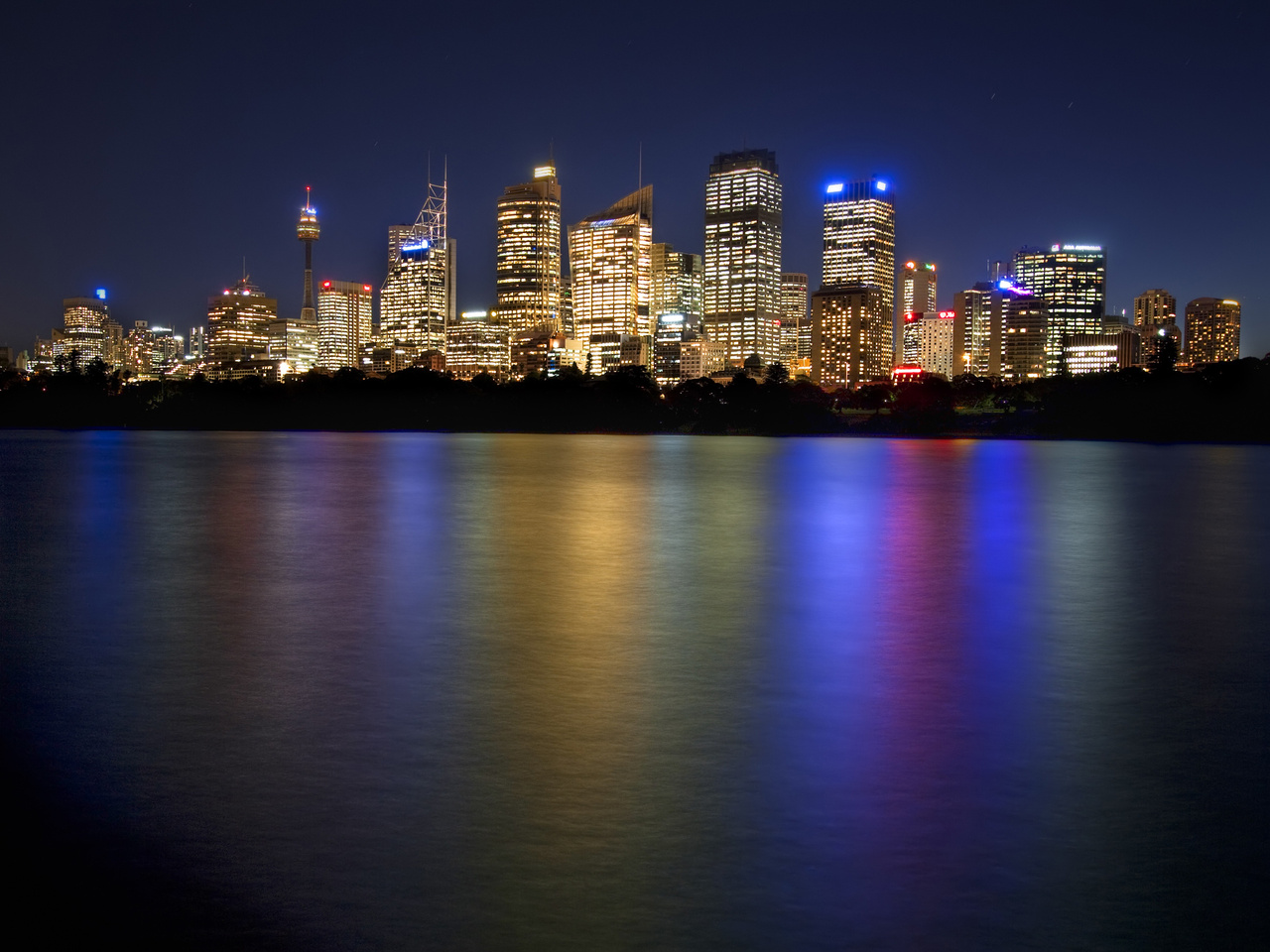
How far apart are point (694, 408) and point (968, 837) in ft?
505

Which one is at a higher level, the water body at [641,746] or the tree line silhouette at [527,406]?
the tree line silhouette at [527,406]

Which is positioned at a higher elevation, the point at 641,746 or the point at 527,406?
A: the point at 527,406

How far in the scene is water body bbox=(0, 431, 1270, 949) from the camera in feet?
18.1

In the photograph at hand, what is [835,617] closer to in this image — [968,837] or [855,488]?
[968,837]

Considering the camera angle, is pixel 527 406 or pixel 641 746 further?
pixel 527 406

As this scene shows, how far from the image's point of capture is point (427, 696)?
382 inches

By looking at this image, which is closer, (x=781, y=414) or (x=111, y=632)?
(x=111, y=632)

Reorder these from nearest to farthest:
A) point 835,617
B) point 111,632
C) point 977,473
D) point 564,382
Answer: point 111,632, point 835,617, point 977,473, point 564,382

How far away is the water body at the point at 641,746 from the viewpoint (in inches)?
217

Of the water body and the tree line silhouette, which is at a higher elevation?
the tree line silhouette

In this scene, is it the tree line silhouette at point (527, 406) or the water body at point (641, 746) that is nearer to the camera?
the water body at point (641, 746)

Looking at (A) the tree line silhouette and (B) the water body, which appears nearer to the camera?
(B) the water body

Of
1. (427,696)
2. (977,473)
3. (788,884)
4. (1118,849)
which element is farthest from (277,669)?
(977,473)

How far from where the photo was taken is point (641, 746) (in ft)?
26.7
